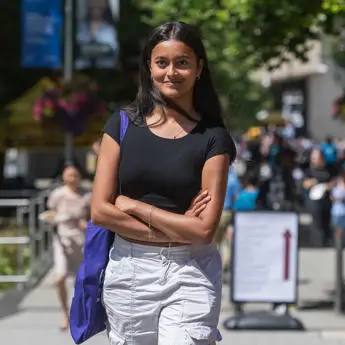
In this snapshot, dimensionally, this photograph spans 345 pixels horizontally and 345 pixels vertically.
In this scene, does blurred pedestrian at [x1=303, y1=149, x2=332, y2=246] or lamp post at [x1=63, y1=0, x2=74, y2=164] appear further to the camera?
lamp post at [x1=63, y1=0, x2=74, y2=164]

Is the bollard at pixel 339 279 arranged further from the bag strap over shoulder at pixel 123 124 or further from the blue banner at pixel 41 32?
the blue banner at pixel 41 32

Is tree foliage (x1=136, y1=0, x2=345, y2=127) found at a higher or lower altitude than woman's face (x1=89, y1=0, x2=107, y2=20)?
lower

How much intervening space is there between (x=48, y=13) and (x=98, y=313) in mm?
15307

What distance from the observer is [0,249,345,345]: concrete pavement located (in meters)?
8.41

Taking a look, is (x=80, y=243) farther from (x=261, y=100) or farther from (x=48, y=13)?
(x=261, y=100)

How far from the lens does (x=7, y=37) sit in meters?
23.2

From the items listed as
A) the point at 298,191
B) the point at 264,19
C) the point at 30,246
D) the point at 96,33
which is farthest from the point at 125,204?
the point at 298,191

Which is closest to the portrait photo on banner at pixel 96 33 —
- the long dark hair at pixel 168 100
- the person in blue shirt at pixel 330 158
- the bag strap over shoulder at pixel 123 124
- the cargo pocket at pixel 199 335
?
the person in blue shirt at pixel 330 158

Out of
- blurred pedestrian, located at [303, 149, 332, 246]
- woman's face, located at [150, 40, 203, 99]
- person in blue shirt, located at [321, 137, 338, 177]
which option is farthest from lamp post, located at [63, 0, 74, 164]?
woman's face, located at [150, 40, 203, 99]

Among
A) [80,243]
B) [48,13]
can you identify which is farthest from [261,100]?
[80,243]

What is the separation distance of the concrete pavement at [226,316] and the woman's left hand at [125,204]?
4.49 metres

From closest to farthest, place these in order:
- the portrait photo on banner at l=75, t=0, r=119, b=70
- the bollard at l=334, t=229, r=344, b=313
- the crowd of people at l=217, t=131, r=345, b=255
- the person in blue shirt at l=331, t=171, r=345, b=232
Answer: the bollard at l=334, t=229, r=344, b=313 < the crowd of people at l=217, t=131, r=345, b=255 < the person in blue shirt at l=331, t=171, r=345, b=232 < the portrait photo on banner at l=75, t=0, r=119, b=70

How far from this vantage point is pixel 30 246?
11.7 meters

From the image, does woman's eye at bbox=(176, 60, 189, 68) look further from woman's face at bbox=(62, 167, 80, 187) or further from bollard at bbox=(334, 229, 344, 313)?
bollard at bbox=(334, 229, 344, 313)
